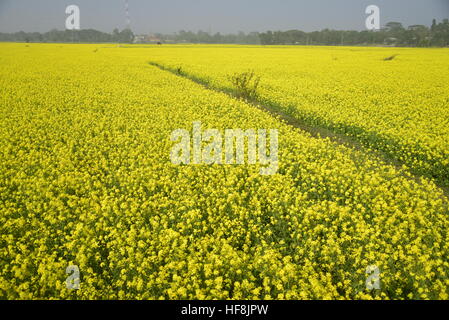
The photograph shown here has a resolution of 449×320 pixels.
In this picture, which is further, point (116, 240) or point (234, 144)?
point (234, 144)

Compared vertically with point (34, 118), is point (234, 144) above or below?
below

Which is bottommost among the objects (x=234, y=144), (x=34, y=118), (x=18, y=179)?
(x=18, y=179)

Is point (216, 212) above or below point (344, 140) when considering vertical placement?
below

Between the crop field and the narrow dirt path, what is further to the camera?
the narrow dirt path

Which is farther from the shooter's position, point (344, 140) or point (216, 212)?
point (344, 140)

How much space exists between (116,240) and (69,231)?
1.14m

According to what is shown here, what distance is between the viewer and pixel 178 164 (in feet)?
26.2

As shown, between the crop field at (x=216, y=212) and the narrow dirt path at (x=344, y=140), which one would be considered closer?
the crop field at (x=216, y=212)
